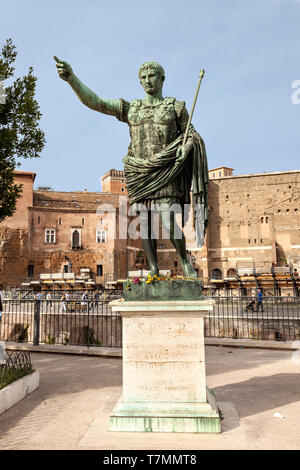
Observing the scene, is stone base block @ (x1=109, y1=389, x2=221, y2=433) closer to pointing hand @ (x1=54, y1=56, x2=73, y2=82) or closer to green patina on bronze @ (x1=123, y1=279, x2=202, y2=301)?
green patina on bronze @ (x1=123, y1=279, x2=202, y2=301)

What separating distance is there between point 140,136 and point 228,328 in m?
7.84

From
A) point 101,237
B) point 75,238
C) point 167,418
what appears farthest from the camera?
point 101,237

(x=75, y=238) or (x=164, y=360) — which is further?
(x=75, y=238)

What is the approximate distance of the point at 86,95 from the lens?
383 cm

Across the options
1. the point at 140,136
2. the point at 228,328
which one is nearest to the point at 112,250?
the point at 228,328

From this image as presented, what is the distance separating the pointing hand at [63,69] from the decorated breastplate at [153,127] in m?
0.77

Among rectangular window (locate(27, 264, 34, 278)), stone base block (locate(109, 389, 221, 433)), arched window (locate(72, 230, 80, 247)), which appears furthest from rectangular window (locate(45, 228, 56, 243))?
stone base block (locate(109, 389, 221, 433))

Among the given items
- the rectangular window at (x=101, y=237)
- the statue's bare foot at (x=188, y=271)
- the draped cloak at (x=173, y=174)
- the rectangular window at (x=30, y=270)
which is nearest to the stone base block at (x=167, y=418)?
the statue's bare foot at (x=188, y=271)

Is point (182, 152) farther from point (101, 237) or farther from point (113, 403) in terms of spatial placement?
point (101, 237)

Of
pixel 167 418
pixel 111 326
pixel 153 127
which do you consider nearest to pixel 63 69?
pixel 153 127

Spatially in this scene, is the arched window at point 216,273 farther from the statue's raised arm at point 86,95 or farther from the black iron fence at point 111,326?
the statue's raised arm at point 86,95

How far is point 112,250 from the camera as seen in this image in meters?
36.5

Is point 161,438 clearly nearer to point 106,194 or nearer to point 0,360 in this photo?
point 0,360

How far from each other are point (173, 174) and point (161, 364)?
6.04ft
